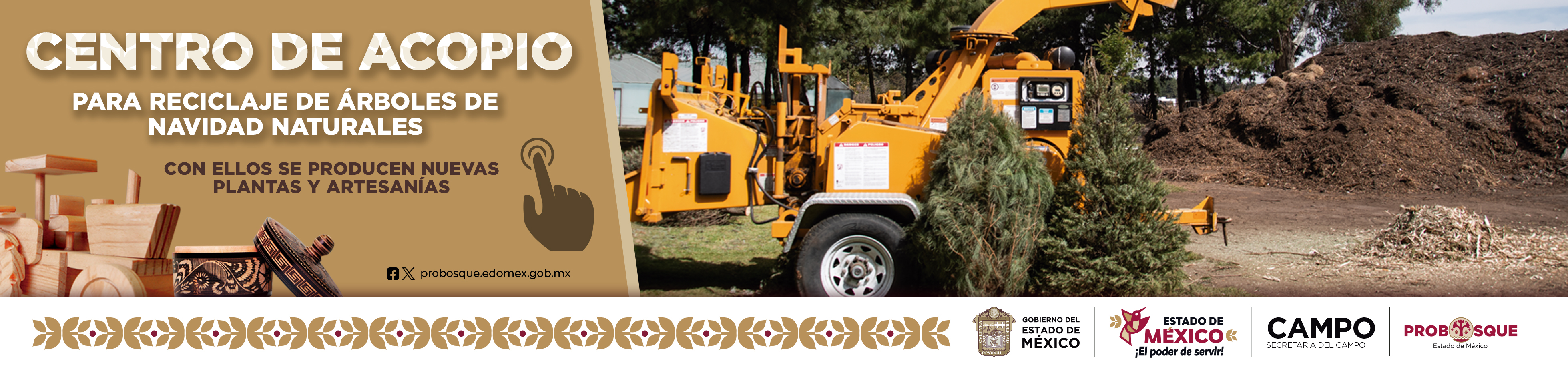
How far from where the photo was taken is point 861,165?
6.62m

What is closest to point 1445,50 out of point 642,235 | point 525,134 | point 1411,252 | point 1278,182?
point 1278,182

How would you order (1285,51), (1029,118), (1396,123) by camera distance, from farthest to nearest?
1. (1285,51)
2. (1396,123)
3. (1029,118)

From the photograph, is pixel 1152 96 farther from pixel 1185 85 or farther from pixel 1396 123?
pixel 1396 123

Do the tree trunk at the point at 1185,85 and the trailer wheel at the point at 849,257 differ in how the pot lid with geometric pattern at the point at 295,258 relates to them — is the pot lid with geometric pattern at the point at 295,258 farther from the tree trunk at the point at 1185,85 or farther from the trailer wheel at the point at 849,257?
the tree trunk at the point at 1185,85

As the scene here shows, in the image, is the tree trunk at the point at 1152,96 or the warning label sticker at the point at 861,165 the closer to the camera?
the warning label sticker at the point at 861,165

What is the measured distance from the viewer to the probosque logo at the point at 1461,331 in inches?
208

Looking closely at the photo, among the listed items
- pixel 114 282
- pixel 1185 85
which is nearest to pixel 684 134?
pixel 114 282

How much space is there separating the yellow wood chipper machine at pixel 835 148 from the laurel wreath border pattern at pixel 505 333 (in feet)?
3.74

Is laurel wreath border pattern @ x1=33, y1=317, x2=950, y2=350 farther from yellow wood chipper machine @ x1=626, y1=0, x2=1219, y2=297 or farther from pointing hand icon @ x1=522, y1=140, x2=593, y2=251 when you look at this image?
yellow wood chipper machine @ x1=626, y1=0, x2=1219, y2=297

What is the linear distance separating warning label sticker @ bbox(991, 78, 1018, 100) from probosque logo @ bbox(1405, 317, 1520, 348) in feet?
9.22

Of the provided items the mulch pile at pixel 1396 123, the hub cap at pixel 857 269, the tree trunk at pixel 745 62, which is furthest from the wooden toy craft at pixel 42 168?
the mulch pile at pixel 1396 123

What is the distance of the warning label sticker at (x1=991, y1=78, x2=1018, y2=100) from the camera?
6.96 m

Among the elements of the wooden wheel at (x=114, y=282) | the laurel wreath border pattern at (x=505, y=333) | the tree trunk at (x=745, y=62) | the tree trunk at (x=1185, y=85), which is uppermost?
the tree trunk at (x=1185, y=85)

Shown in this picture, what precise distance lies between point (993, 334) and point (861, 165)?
172cm
